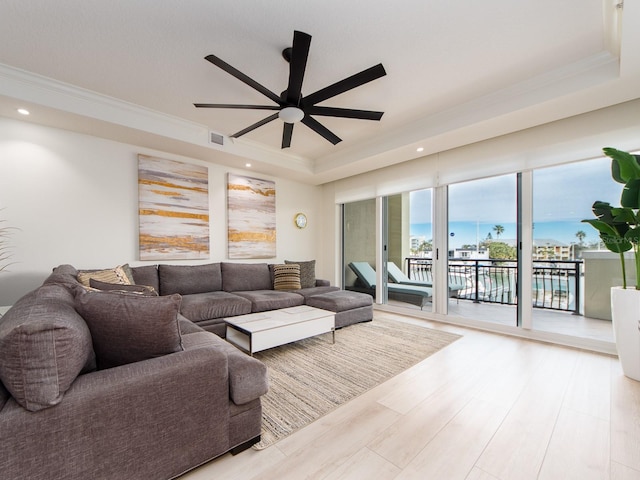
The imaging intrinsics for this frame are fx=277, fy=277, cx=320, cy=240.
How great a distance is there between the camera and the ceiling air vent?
3815 mm

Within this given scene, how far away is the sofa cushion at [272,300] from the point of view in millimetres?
3531

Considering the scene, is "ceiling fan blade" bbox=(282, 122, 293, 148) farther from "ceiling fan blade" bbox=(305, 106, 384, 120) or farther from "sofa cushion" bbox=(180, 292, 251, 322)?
"sofa cushion" bbox=(180, 292, 251, 322)

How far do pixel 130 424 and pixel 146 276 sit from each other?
274 cm

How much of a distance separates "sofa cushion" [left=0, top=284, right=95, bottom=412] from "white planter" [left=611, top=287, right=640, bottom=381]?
12.6 feet

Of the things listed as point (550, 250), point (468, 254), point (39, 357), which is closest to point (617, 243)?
point (550, 250)

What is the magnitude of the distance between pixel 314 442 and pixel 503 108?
3468mm

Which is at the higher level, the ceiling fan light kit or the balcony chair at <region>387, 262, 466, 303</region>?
the ceiling fan light kit

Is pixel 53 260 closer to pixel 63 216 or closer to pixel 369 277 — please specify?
pixel 63 216

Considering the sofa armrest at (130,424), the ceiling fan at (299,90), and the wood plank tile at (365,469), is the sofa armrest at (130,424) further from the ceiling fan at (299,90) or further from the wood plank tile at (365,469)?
the ceiling fan at (299,90)

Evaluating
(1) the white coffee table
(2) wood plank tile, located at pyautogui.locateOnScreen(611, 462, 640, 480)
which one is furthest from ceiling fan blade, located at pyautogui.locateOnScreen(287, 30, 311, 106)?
(2) wood plank tile, located at pyautogui.locateOnScreen(611, 462, 640, 480)

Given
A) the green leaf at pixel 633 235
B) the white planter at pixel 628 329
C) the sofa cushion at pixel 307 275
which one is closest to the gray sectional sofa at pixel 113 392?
the sofa cushion at pixel 307 275

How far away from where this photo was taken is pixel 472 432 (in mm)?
1688

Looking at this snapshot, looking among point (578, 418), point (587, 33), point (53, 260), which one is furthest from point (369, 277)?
point (53, 260)

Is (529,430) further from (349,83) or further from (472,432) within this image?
(349,83)
